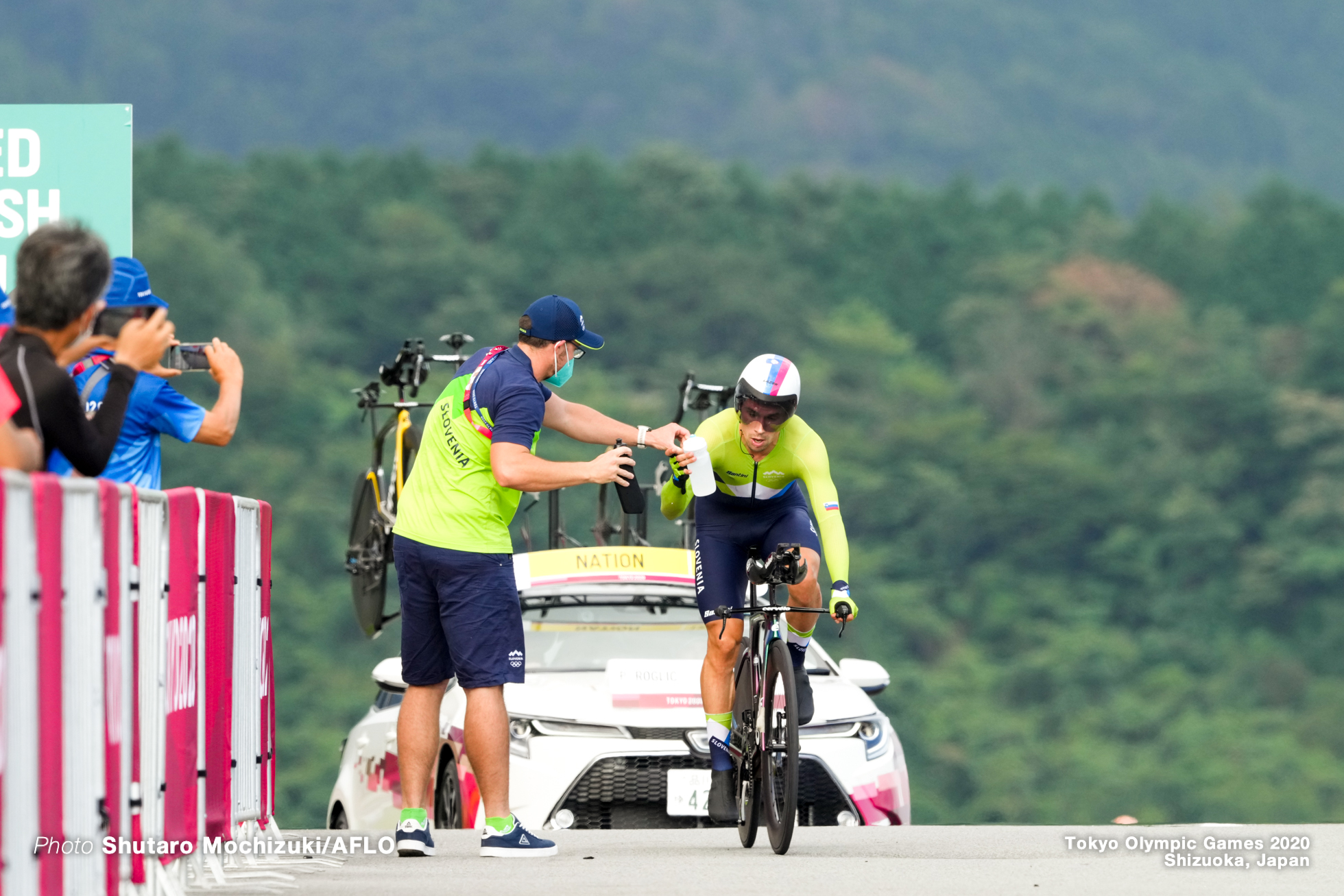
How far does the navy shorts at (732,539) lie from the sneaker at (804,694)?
48cm

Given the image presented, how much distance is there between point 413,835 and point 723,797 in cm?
134

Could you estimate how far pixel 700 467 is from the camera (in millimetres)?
9484

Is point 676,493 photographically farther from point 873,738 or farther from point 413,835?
point 873,738

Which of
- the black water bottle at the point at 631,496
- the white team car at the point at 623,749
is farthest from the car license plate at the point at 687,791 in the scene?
the black water bottle at the point at 631,496

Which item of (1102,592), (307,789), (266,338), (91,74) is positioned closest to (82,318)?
(307,789)

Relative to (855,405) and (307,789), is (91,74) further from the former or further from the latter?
(307,789)

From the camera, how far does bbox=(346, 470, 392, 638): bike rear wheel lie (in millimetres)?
16766

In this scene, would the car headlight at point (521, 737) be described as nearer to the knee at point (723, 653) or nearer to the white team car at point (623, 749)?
the white team car at point (623, 749)

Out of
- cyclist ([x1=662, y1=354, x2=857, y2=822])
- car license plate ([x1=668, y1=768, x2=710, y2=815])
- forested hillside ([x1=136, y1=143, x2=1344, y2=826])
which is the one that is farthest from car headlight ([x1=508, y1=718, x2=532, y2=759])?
forested hillside ([x1=136, y1=143, x2=1344, y2=826])

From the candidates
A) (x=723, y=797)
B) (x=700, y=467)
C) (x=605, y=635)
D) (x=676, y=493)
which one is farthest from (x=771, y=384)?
(x=605, y=635)

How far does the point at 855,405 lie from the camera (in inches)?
4242

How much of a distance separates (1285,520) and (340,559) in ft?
128

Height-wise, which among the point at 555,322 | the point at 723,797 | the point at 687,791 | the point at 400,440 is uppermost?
the point at 400,440

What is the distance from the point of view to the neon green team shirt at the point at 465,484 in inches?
357
